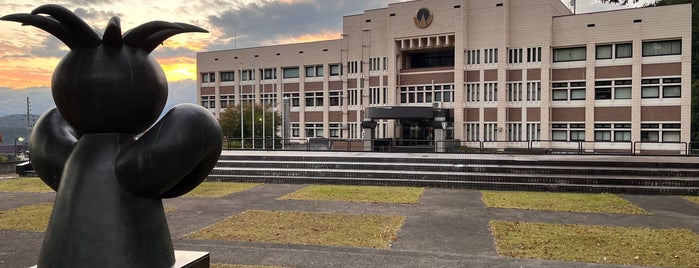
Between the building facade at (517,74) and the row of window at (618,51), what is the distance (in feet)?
0.27

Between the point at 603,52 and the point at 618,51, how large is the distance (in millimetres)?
1079

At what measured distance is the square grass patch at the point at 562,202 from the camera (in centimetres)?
1201

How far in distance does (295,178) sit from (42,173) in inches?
543

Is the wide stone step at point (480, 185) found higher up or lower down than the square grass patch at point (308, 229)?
higher up

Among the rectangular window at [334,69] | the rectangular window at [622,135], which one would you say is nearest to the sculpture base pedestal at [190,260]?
the rectangular window at [622,135]

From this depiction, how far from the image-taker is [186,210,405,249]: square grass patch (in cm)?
860

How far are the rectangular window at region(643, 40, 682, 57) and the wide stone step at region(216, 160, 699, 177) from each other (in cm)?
2517

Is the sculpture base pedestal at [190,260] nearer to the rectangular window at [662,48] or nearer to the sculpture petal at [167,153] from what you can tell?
the sculpture petal at [167,153]

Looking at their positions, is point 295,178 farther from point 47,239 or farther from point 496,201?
point 47,239

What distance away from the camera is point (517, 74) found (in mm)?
40344

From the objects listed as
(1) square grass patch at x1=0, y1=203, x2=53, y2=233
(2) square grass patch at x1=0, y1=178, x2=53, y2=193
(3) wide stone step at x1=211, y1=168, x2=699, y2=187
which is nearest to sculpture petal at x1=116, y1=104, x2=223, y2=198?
(1) square grass patch at x1=0, y1=203, x2=53, y2=233

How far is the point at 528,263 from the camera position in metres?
7.05

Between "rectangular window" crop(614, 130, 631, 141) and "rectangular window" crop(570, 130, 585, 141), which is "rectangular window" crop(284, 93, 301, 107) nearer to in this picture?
"rectangular window" crop(570, 130, 585, 141)

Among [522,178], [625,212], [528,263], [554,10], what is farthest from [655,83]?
[528,263]
